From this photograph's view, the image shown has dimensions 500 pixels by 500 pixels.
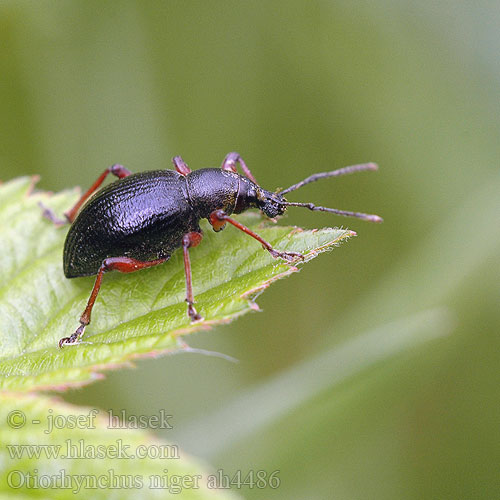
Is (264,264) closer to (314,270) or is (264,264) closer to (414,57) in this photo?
(314,270)

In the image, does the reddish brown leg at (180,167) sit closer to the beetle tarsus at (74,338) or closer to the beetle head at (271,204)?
the beetle head at (271,204)

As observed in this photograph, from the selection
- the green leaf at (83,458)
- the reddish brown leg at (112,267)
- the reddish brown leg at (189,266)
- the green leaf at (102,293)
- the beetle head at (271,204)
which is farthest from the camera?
the beetle head at (271,204)

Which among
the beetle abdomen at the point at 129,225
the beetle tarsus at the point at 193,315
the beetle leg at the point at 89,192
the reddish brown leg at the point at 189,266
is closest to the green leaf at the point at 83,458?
the beetle tarsus at the point at 193,315

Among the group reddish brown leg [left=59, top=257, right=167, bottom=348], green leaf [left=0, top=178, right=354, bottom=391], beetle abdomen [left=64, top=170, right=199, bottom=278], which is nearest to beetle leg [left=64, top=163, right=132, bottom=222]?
green leaf [left=0, top=178, right=354, bottom=391]

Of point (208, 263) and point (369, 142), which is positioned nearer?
point (208, 263)

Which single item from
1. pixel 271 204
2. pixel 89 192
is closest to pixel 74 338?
pixel 89 192

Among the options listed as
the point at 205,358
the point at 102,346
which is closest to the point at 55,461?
the point at 102,346
